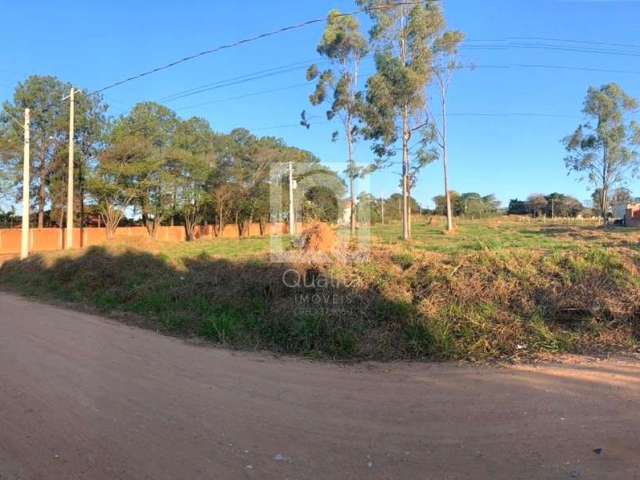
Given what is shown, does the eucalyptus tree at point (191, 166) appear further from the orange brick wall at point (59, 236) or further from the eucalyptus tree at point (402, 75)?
the eucalyptus tree at point (402, 75)

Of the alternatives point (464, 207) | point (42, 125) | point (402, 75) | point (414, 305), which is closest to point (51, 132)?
point (42, 125)

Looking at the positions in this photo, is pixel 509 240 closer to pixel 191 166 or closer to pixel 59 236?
pixel 191 166

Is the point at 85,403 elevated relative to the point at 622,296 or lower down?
lower down

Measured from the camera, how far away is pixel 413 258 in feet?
30.0

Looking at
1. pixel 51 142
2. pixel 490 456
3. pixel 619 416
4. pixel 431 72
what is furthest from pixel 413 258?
pixel 51 142

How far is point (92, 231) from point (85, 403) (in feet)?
120

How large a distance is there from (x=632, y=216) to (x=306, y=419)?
5388 cm

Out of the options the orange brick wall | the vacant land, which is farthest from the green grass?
the orange brick wall

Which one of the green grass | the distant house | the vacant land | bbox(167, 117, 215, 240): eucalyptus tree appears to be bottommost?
the vacant land

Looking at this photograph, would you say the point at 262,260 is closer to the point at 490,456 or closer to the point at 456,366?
the point at 456,366

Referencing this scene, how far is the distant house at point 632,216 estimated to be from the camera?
150ft

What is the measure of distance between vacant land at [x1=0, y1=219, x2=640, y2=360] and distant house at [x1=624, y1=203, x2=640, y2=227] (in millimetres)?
42119

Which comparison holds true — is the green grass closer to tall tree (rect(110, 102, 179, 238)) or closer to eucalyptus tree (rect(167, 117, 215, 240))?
tall tree (rect(110, 102, 179, 238))

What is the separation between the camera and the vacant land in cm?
686
